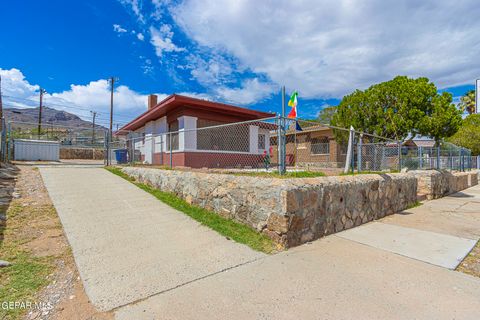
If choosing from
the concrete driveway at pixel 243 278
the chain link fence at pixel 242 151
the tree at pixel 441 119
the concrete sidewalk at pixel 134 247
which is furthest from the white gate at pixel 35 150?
the tree at pixel 441 119

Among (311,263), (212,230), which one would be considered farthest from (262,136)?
(311,263)

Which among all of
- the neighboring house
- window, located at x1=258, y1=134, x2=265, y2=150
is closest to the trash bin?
the neighboring house

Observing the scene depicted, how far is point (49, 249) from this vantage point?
3551 mm

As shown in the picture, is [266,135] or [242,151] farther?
[266,135]

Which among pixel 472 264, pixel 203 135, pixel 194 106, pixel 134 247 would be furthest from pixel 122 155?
pixel 472 264

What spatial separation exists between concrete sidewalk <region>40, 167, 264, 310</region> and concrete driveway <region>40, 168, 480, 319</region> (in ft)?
0.04

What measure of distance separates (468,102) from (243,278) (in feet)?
148

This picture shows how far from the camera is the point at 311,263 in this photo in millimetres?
3461

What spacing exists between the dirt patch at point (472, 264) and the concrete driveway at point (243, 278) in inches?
9.5

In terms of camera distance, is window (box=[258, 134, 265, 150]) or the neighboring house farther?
window (box=[258, 134, 265, 150])

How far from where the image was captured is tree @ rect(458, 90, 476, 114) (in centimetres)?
3394

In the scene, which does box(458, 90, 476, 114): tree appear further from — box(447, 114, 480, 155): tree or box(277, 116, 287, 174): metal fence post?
box(277, 116, 287, 174): metal fence post

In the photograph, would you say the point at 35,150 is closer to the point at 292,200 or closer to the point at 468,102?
the point at 292,200

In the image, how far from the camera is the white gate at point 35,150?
13.6 metres
